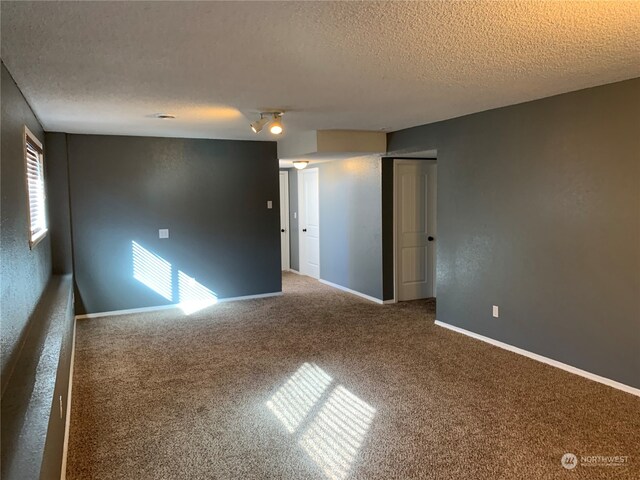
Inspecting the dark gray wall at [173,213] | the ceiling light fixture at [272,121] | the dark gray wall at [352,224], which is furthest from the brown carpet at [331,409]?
the ceiling light fixture at [272,121]

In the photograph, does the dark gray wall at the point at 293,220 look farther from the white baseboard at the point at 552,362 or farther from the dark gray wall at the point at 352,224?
the white baseboard at the point at 552,362

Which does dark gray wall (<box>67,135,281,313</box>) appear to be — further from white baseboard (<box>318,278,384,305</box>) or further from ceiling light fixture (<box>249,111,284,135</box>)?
ceiling light fixture (<box>249,111,284,135</box>)

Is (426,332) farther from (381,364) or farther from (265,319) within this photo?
(265,319)

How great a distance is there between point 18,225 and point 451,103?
3427 mm

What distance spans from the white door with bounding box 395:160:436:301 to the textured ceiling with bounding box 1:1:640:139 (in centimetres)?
215

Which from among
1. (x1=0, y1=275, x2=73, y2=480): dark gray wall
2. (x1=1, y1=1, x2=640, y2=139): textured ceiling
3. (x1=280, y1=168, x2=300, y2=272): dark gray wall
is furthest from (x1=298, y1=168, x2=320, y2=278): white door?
(x1=0, y1=275, x2=73, y2=480): dark gray wall

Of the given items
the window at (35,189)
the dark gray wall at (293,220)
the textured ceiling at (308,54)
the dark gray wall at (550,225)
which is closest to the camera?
the textured ceiling at (308,54)

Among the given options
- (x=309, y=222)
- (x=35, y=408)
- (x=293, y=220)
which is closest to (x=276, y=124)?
(x=35, y=408)

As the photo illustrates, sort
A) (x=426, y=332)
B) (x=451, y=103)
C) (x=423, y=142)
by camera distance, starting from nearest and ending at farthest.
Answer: (x=451, y=103) < (x=426, y=332) < (x=423, y=142)

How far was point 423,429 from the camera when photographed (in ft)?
9.55

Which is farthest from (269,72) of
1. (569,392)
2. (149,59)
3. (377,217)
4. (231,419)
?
(377,217)

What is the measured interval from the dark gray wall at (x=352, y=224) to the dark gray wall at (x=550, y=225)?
4.29 ft

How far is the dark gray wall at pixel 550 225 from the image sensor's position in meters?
3.36

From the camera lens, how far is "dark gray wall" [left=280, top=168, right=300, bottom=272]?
873 cm
